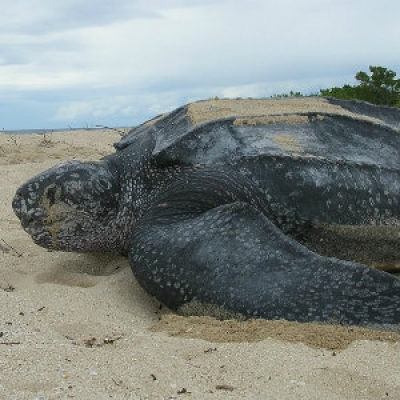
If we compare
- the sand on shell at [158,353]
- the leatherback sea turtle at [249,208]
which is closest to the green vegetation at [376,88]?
the leatherback sea turtle at [249,208]

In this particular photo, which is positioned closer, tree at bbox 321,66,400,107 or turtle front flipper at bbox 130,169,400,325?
turtle front flipper at bbox 130,169,400,325

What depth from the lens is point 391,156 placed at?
2439 mm

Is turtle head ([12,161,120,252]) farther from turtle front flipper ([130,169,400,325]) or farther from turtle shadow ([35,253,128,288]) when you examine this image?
turtle front flipper ([130,169,400,325])

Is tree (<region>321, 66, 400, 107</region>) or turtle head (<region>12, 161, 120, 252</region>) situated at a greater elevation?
tree (<region>321, 66, 400, 107</region>)

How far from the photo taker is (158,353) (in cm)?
154

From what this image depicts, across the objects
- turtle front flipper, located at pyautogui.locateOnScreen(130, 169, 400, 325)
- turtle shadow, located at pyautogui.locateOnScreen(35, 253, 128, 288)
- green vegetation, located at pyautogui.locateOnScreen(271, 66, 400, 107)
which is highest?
green vegetation, located at pyautogui.locateOnScreen(271, 66, 400, 107)

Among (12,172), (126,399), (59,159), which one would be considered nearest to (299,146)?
(126,399)

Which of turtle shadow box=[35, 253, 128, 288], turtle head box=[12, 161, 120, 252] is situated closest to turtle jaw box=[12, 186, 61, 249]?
turtle head box=[12, 161, 120, 252]

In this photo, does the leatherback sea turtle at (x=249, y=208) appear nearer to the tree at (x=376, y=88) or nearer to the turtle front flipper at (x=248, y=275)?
the turtle front flipper at (x=248, y=275)

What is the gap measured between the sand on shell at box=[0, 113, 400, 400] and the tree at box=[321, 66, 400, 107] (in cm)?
554

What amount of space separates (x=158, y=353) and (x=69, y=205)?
3.59ft

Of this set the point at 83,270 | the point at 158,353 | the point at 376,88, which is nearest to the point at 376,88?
the point at 376,88

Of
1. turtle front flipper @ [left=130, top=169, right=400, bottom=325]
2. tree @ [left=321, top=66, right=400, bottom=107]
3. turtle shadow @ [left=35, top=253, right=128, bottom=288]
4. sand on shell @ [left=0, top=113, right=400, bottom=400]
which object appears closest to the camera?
sand on shell @ [left=0, top=113, right=400, bottom=400]

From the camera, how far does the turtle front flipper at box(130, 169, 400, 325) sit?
177 cm
